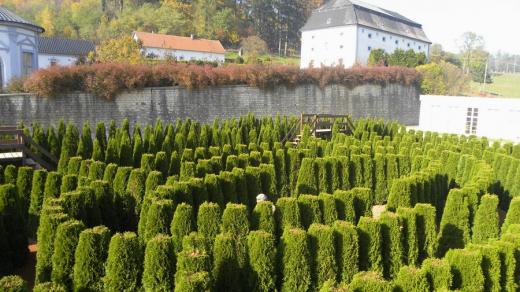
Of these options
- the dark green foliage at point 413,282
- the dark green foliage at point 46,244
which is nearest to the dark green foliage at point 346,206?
the dark green foliage at point 413,282

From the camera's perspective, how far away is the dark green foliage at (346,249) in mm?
6578

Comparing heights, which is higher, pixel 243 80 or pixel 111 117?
pixel 243 80

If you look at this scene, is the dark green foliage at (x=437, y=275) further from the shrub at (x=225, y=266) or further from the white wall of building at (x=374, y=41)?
the white wall of building at (x=374, y=41)

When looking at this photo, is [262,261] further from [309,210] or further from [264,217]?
[309,210]

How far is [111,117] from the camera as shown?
20375mm

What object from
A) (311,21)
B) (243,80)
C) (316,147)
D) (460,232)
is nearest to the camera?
(460,232)

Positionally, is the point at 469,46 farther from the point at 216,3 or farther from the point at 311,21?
the point at 216,3

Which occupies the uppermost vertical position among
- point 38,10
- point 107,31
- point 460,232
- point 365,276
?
point 38,10

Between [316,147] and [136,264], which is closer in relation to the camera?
[136,264]

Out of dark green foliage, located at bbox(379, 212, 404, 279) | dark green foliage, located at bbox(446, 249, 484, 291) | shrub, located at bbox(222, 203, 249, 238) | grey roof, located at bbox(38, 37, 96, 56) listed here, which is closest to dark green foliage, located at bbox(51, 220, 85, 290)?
shrub, located at bbox(222, 203, 249, 238)

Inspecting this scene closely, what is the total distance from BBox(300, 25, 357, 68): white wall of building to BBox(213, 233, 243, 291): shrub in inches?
1434

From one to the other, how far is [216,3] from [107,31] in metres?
16.3

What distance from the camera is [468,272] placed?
5.95m

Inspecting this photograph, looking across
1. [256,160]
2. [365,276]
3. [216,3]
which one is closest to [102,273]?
[365,276]
